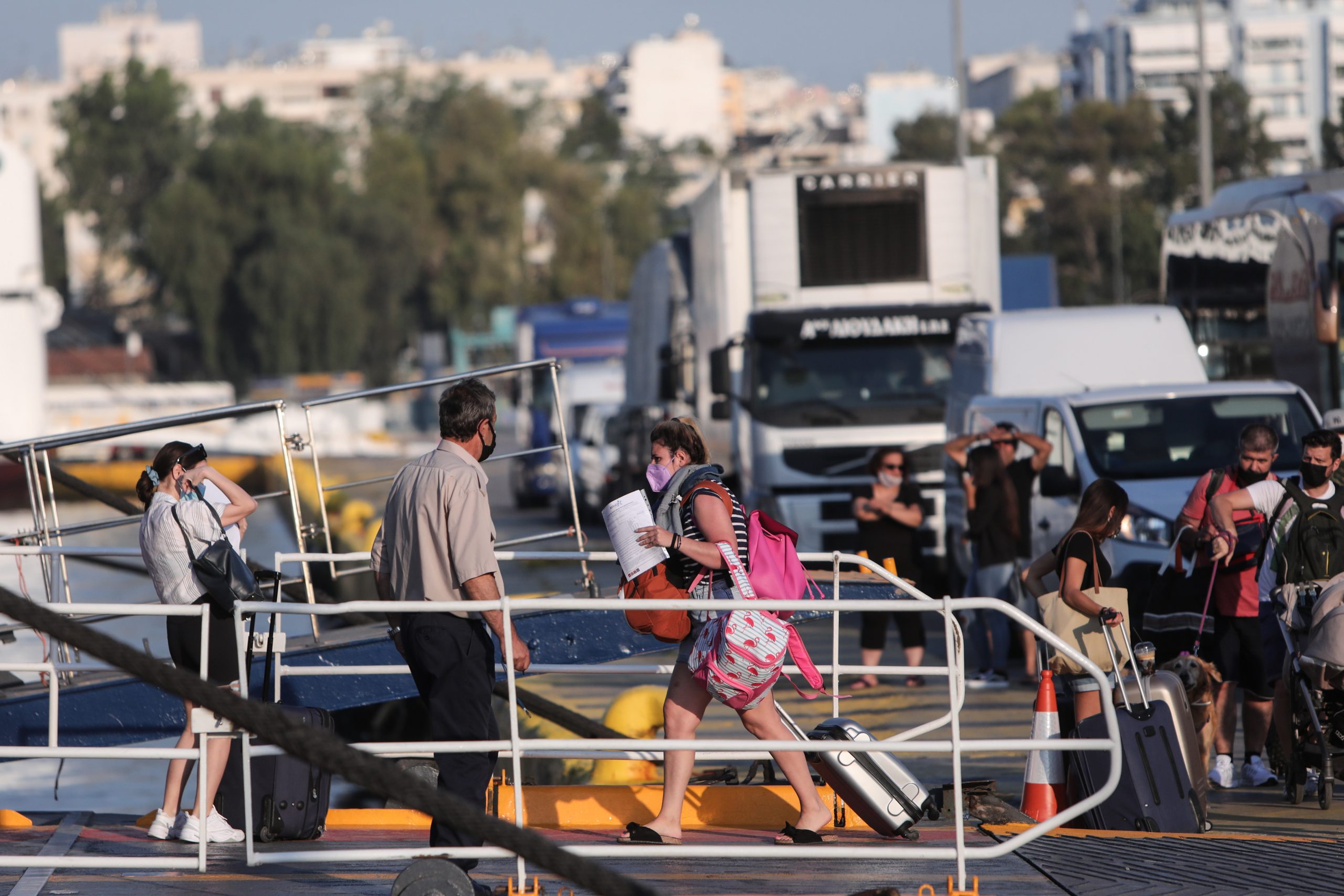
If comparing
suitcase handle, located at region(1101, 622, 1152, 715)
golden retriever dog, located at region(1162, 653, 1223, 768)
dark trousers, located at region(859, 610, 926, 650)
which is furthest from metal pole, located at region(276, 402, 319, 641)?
dark trousers, located at region(859, 610, 926, 650)

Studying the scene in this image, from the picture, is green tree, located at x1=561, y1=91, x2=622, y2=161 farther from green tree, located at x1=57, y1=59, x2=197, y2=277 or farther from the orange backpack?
the orange backpack

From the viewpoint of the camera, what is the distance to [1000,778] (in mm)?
8602

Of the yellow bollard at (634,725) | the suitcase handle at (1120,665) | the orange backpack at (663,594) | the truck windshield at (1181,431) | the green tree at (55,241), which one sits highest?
the green tree at (55,241)

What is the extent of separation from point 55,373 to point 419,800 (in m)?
78.3

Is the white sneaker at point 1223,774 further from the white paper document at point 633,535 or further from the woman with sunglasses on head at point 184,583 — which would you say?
the woman with sunglasses on head at point 184,583

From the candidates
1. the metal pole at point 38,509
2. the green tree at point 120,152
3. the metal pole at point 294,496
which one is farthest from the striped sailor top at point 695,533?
the green tree at point 120,152

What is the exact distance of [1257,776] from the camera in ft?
25.7

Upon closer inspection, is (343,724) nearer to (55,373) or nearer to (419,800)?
(419,800)

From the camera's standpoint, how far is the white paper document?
5934 millimetres

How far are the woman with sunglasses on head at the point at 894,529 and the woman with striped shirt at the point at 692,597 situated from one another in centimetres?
524

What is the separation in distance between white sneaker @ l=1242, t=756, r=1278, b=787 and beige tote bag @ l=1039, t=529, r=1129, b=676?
102 centimetres

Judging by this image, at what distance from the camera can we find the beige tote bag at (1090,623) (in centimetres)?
738

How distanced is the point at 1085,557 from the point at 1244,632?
1.08 m

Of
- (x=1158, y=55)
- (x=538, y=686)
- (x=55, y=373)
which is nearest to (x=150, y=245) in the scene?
(x=55, y=373)
